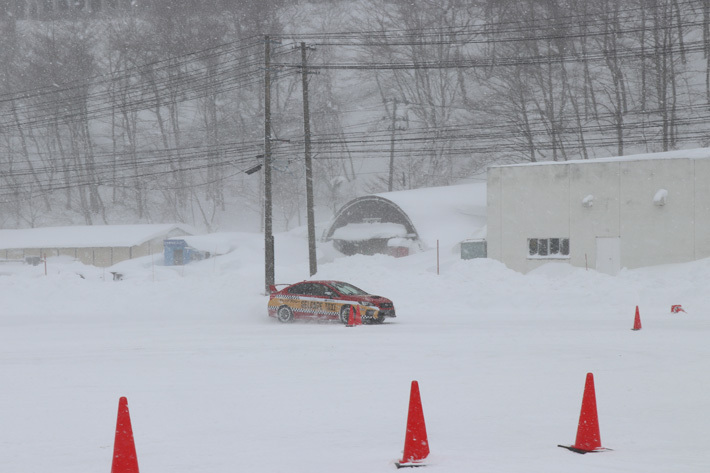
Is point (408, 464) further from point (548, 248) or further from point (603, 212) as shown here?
point (548, 248)

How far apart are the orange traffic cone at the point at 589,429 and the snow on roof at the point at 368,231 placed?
4213 centimetres

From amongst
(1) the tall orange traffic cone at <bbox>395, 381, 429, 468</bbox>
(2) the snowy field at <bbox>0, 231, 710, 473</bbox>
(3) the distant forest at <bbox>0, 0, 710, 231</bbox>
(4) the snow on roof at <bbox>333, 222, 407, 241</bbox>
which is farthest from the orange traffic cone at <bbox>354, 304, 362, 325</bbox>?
(3) the distant forest at <bbox>0, 0, 710, 231</bbox>

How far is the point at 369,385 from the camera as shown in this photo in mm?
12250

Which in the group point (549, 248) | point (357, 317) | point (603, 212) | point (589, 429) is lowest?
point (589, 429)

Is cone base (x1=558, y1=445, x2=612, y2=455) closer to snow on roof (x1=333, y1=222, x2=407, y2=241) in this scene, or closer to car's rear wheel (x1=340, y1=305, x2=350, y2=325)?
car's rear wheel (x1=340, y1=305, x2=350, y2=325)

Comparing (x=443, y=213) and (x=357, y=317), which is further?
(x=443, y=213)

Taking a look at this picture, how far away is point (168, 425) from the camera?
9656 mm

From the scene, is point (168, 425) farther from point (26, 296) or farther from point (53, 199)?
point (53, 199)

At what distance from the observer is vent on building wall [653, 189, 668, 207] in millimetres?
32812

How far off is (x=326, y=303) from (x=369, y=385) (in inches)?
464

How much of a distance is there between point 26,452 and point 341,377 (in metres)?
5.59

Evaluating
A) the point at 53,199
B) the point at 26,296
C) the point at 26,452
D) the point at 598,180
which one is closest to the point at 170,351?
the point at 26,452

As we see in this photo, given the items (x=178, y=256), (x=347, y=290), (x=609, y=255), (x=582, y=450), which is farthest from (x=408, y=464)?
(x=178, y=256)

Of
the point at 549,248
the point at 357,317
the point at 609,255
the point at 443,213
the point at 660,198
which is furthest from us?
→ the point at 443,213
